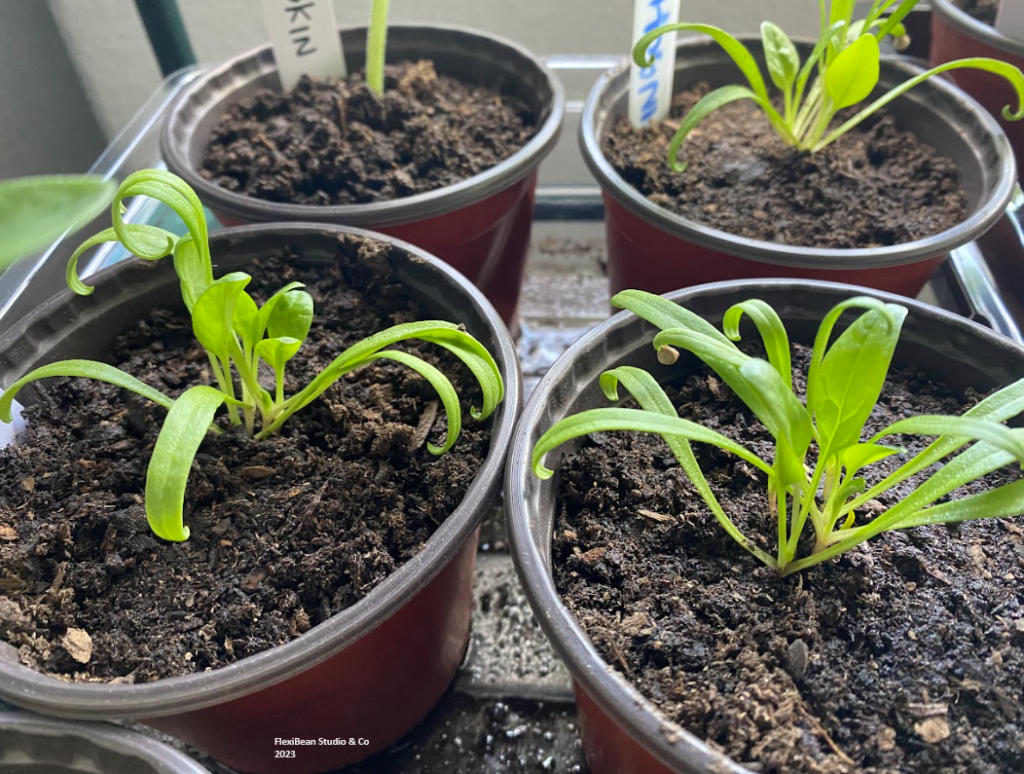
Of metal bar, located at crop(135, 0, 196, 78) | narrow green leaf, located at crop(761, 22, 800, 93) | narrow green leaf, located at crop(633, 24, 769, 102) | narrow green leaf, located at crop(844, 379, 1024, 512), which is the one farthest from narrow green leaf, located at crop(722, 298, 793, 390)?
metal bar, located at crop(135, 0, 196, 78)

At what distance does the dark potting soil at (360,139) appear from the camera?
1.03 metres

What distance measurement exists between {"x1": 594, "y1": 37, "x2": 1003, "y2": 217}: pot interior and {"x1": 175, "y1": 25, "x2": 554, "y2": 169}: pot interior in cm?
12

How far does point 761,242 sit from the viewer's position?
0.86m

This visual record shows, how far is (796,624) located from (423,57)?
45.8 inches

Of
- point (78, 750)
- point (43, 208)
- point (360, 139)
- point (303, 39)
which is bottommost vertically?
point (78, 750)

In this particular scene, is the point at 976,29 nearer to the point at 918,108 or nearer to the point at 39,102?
the point at 918,108

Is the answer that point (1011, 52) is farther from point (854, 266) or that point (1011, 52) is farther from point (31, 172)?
point (31, 172)

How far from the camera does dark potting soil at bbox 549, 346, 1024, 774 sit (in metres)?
0.53

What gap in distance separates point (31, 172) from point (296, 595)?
0.88 m

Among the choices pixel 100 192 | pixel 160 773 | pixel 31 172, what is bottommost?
pixel 160 773

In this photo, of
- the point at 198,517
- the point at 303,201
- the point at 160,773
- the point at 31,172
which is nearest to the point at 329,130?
the point at 303,201

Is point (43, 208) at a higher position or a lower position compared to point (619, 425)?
higher

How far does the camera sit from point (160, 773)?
534 mm

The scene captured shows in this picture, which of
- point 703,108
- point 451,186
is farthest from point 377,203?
point 703,108
